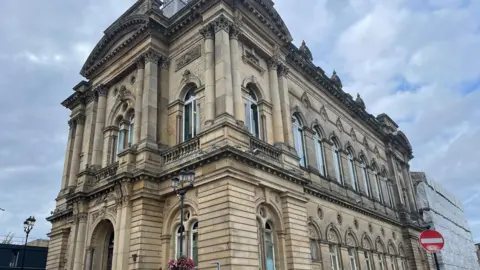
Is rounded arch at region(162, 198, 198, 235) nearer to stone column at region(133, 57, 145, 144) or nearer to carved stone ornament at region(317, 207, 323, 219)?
stone column at region(133, 57, 145, 144)

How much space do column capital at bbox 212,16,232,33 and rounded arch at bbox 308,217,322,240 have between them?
1043 centimetres

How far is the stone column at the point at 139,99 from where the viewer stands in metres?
19.1

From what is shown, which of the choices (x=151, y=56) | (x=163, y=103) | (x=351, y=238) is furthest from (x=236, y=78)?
(x=351, y=238)

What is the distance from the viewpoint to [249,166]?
16.0 m

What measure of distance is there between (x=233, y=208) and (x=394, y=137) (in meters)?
27.0

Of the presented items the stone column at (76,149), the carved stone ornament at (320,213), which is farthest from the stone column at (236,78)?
the stone column at (76,149)

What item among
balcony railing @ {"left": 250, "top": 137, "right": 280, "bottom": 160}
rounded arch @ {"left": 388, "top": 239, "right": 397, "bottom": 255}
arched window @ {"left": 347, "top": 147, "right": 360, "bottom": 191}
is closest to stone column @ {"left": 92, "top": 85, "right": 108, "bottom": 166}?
balcony railing @ {"left": 250, "top": 137, "right": 280, "bottom": 160}

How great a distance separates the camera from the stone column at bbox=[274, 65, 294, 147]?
19875mm

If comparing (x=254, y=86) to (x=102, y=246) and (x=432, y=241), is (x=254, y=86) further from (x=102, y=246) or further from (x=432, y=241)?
(x=432, y=241)

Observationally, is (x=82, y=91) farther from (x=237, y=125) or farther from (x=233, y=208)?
(x=233, y=208)

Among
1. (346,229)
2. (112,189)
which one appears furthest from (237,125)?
(346,229)

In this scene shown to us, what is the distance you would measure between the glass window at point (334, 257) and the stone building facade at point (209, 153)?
0.10m

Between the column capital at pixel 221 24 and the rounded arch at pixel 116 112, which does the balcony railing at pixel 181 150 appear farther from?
the column capital at pixel 221 24

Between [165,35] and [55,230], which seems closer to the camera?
[165,35]
